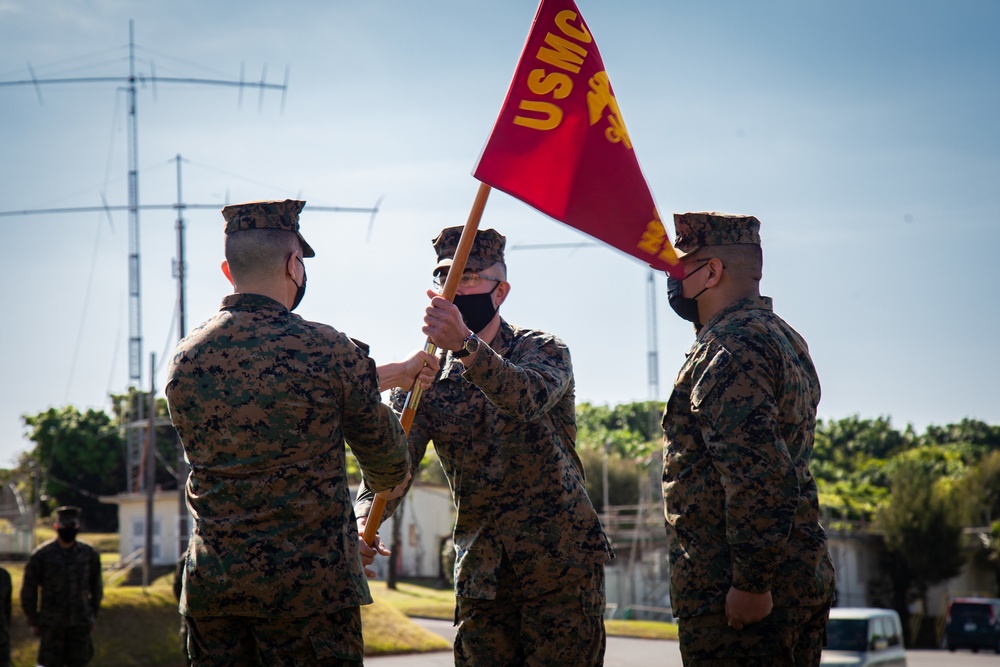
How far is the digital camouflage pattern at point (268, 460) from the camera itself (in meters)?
3.88

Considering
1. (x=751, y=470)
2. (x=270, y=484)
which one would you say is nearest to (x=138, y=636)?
(x=270, y=484)

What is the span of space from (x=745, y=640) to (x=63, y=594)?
36.8 ft

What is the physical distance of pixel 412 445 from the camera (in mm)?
5570

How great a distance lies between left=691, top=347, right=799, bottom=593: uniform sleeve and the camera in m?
4.29

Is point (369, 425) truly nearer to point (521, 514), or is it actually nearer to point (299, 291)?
point (299, 291)

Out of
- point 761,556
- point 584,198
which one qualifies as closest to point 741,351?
point 761,556

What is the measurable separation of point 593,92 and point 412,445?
78.2 inches

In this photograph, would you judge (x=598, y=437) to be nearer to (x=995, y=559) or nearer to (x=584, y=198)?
(x=995, y=559)

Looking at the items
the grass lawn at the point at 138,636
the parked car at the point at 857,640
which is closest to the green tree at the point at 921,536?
the grass lawn at the point at 138,636

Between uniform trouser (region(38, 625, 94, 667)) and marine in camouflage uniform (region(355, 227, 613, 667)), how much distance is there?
9.74m

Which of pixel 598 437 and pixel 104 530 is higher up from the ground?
pixel 598 437

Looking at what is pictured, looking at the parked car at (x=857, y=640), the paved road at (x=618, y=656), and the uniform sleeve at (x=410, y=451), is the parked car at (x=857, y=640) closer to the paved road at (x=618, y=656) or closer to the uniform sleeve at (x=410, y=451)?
the paved road at (x=618, y=656)

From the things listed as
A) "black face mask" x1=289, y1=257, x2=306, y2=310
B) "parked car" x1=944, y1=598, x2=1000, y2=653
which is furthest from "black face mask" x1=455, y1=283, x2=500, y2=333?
"parked car" x1=944, y1=598, x2=1000, y2=653

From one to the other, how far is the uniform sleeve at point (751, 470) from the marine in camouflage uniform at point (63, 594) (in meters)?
11.1
